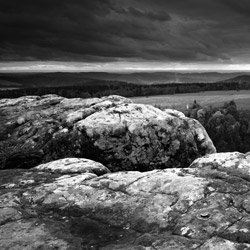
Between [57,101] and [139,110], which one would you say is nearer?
[139,110]

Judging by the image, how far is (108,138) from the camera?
15.4 meters

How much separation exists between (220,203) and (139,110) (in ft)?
32.4

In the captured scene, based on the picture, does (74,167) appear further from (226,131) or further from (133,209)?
(226,131)

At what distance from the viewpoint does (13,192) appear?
382 inches

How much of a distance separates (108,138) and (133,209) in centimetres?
745

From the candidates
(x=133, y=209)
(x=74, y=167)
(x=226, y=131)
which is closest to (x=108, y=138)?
(x=74, y=167)

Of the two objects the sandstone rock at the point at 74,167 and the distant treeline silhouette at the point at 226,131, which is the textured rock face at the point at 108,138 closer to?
the sandstone rock at the point at 74,167

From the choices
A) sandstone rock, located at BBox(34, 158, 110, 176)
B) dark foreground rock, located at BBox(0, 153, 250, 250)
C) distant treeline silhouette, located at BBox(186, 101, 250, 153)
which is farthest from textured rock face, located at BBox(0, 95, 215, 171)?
distant treeline silhouette, located at BBox(186, 101, 250, 153)

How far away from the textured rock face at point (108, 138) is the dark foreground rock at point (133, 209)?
465 centimetres

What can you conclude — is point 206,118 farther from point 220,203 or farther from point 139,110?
point 220,203

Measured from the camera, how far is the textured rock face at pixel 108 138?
15.4m

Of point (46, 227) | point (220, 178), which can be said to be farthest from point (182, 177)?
point (46, 227)

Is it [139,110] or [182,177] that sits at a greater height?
[139,110]

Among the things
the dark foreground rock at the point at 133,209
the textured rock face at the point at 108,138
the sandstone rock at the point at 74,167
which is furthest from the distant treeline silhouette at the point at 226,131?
the dark foreground rock at the point at 133,209
